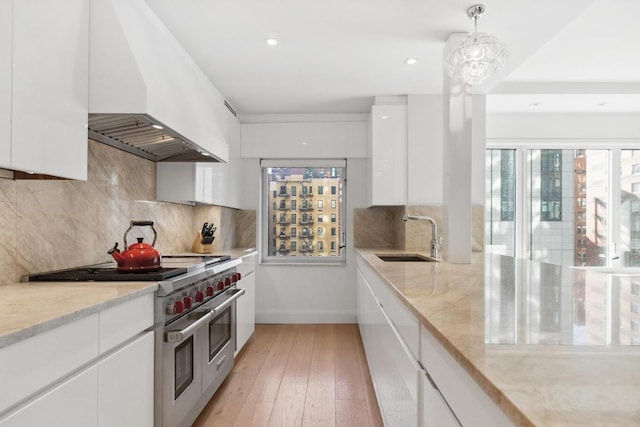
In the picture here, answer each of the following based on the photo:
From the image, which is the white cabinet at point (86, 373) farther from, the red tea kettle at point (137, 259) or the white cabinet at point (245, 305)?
the white cabinet at point (245, 305)

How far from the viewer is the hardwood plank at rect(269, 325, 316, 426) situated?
236cm

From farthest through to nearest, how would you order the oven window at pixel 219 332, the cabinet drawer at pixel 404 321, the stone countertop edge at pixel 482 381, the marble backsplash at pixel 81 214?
1. the oven window at pixel 219 332
2. the marble backsplash at pixel 81 214
3. the cabinet drawer at pixel 404 321
4. the stone countertop edge at pixel 482 381

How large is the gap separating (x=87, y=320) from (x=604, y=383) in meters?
1.32

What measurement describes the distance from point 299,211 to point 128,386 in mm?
3417

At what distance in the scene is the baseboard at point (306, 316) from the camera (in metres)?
4.55

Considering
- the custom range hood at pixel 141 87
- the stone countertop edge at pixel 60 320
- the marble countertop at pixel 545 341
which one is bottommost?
the stone countertop edge at pixel 60 320

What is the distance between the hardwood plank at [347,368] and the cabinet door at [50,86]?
2.07 metres

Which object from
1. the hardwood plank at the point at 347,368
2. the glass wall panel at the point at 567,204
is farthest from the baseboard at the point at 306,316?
the glass wall panel at the point at 567,204

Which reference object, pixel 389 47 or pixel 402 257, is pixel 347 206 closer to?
pixel 402 257

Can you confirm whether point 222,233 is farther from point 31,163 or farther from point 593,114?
point 593,114

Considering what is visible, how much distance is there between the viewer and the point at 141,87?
181 cm

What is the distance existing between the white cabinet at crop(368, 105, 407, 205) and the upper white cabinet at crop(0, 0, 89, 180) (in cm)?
259

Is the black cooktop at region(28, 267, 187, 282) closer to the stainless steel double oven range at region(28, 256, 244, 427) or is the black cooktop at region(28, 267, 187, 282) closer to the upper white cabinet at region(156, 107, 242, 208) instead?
the stainless steel double oven range at region(28, 256, 244, 427)

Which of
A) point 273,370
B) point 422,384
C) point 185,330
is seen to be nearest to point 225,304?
point 185,330
